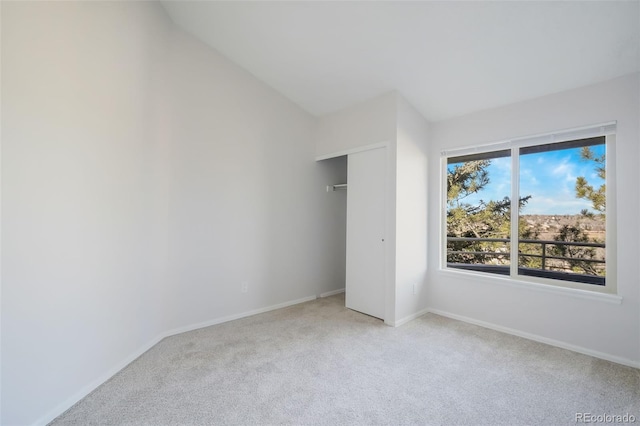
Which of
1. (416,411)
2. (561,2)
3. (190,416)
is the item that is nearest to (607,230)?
(561,2)

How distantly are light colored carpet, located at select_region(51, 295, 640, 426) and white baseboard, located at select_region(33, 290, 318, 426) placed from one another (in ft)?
0.15

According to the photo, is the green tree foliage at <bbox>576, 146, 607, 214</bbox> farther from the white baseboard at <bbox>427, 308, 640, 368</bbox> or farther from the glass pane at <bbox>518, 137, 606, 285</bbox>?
the white baseboard at <bbox>427, 308, 640, 368</bbox>

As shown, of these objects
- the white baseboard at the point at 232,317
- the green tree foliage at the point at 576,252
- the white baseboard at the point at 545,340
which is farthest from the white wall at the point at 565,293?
the white baseboard at the point at 232,317

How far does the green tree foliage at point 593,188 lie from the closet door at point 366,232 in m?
A: 1.85

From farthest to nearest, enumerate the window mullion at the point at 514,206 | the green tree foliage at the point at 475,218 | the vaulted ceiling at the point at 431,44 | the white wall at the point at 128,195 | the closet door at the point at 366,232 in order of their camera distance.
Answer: the closet door at the point at 366,232 < the green tree foliage at the point at 475,218 < the window mullion at the point at 514,206 < the vaulted ceiling at the point at 431,44 < the white wall at the point at 128,195

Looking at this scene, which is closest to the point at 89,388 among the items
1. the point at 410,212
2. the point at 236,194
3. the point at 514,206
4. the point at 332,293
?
the point at 236,194

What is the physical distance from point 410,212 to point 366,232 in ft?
1.89

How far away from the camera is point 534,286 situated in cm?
272

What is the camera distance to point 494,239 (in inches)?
125

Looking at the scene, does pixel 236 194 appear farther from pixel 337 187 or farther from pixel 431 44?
pixel 431 44

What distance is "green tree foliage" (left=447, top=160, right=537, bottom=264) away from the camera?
10.2 ft

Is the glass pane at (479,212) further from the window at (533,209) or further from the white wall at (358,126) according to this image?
the white wall at (358,126)

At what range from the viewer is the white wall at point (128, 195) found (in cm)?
142

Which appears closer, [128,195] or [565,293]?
[128,195]
